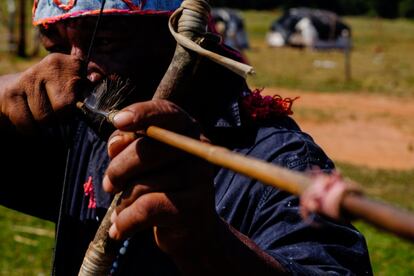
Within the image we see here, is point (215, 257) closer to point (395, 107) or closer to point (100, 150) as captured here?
point (100, 150)

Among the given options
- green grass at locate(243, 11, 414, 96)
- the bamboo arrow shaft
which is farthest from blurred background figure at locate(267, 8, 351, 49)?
the bamboo arrow shaft

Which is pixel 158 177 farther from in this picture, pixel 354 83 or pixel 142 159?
pixel 354 83

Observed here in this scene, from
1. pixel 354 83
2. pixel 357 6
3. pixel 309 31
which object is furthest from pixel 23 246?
pixel 357 6

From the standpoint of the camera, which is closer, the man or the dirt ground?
the man

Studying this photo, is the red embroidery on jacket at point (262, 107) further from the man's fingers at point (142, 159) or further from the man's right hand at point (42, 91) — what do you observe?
the man's fingers at point (142, 159)

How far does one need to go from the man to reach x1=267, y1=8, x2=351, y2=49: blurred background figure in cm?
3201

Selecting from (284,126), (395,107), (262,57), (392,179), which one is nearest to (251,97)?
(284,126)

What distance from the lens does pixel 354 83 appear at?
74.3 ft

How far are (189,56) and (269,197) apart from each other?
0.64m

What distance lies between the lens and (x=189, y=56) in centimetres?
193

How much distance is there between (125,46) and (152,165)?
1.01 metres

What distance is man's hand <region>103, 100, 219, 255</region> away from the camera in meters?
1.71

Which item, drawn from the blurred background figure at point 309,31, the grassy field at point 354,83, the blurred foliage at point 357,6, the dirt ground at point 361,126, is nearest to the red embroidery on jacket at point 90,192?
the grassy field at point 354,83

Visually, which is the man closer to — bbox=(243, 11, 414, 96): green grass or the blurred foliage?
bbox=(243, 11, 414, 96): green grass
